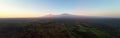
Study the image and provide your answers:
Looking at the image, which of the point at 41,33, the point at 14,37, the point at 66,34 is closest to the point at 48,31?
the point at 41,33

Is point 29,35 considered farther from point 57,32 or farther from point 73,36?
point 73,36

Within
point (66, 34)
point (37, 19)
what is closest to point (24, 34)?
point (66, 34)

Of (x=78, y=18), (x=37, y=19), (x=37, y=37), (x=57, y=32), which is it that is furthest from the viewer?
(x=78, y=18)

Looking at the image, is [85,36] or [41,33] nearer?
[41,33]

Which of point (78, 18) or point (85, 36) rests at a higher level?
point (78, 18)

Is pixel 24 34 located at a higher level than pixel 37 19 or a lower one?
lower

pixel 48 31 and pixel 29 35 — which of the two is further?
pixel 48 31

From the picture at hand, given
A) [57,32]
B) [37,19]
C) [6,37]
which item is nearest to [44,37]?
[57,32]

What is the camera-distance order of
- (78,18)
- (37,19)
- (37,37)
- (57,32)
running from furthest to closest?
1. (78,18)
2. (37,19)
3. (57,32)
4. (37,37)

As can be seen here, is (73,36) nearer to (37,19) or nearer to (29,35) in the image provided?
(29,35)
